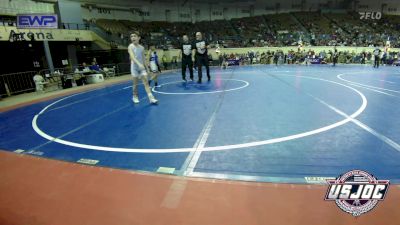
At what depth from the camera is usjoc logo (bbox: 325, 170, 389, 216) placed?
Result: 1.86m

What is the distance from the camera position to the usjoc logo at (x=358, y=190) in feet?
6.09

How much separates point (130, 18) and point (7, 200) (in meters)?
31.7

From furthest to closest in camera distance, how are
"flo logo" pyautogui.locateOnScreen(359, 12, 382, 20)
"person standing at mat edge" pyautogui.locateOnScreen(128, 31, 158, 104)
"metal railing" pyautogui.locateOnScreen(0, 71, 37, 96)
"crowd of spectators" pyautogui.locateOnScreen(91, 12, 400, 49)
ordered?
A: 1. "flo logo" pyautogui.locateOnScreen(359, 12, 382, 20)
2. "crowd of spectators" pyautogui.locateOnScreen(91, 12, 400, 49)
3. "metal railing" pyautogui.locateOnScreen(0, 71, 37, 96)
4. "person standing at mat edge" pyautogui.locateOnScreen(128, 31, 158, 104)

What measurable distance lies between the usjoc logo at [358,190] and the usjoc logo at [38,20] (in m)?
12.6

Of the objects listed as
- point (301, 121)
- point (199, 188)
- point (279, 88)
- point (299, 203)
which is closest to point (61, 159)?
point (199, 188)

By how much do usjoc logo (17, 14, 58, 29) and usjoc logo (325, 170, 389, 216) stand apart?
12649mm

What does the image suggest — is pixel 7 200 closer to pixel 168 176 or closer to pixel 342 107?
pixel 168 176

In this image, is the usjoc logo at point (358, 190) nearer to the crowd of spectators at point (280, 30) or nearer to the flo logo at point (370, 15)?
the crowd of spectators at point (280, 30)

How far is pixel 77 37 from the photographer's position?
19.8 metres

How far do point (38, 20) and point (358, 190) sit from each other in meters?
A: 13.2

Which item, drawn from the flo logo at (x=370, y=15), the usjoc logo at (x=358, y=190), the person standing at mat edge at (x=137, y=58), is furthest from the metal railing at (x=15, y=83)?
the flo logo at (x=370, y=15)

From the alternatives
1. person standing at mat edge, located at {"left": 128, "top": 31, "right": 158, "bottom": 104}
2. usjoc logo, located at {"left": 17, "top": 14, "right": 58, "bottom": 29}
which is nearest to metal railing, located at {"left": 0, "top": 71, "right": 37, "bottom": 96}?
usjoc logo, located at {"left": 17, "top": 14, "right": 58, "bottom": 29}

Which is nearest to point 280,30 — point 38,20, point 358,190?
point 38,20

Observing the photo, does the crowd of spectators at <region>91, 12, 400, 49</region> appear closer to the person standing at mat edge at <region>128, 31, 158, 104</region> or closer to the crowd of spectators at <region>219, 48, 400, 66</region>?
the crowd of spectators at <region>219, 48, 400, 66</region>
